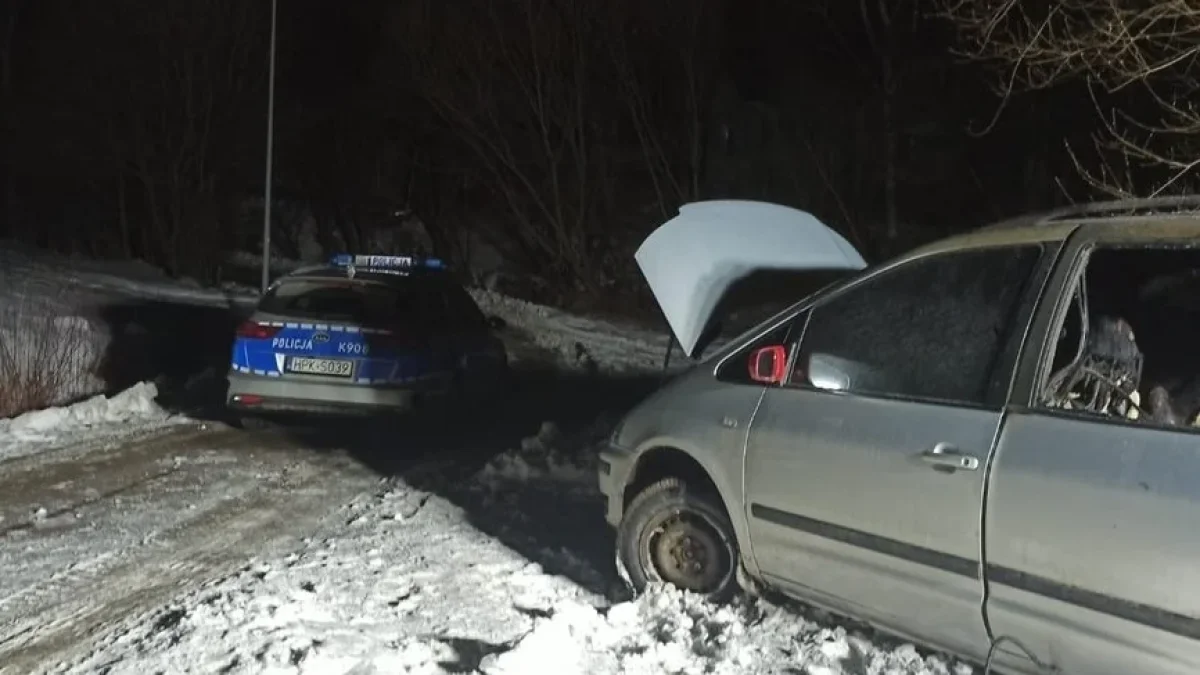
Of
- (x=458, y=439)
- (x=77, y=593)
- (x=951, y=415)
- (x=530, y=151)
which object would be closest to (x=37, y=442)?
(x=458, y=439)

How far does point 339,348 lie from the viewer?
31.9 ft

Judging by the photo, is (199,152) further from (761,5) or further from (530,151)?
(761,5)

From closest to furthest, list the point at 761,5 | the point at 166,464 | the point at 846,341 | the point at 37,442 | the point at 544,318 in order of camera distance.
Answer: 1. the point at 846,341
2. the point at 166,464
3. the point at 37,442
4. the point at 544,318
5. the point at 761,5

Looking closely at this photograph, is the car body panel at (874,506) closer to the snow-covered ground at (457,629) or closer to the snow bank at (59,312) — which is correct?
the snow-covered ground at (457,629)

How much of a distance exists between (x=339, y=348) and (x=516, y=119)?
828 inches

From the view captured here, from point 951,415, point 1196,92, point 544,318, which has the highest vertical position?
point 1196,92

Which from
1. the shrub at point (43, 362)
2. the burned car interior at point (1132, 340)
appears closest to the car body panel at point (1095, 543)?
the burned car interior at point (1132, 340)

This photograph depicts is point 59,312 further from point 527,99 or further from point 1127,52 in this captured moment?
point 527,99

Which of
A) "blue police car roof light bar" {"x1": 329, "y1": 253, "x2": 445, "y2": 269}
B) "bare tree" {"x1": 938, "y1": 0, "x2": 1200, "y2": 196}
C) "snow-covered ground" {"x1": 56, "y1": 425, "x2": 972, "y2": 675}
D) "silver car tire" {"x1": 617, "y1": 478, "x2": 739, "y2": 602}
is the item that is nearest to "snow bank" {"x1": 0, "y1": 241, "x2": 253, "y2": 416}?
"blue police car roof light bar" {"x1": 329, "y1": 253, "x2": 445, "y2": 269}

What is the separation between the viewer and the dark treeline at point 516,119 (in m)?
25.6

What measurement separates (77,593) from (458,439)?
5209mm

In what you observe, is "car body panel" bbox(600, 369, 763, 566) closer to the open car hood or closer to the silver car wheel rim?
the silver car wheel rim

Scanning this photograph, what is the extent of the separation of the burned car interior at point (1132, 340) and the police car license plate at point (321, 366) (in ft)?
22.6

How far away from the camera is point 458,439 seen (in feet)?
34.8
